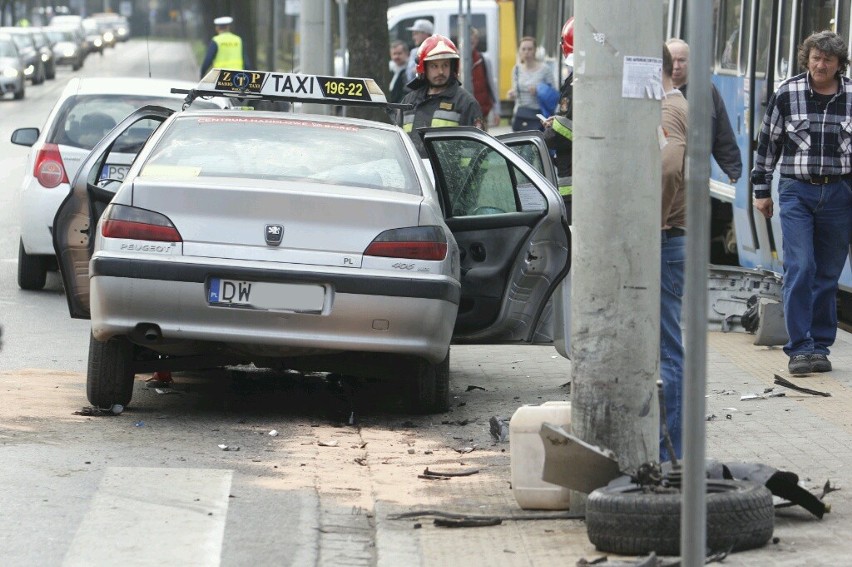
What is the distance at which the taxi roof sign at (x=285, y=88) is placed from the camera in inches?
339

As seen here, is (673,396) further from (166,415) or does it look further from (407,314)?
(166,415)

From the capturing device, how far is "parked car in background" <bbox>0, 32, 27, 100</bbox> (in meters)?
45.8

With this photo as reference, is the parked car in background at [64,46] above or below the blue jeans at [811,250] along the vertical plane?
below

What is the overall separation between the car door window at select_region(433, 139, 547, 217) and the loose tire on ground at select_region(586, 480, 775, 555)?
3.57m

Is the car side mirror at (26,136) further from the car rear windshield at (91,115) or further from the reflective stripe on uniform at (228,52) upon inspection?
the reflective stripe on uniform at (228,52)

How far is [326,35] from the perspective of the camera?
62.0 ft

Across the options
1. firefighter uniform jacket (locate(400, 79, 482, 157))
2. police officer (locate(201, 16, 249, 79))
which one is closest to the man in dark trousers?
firefighter uniform jacket (locate(400, 79, 482, 157))

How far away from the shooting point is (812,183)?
8.99 metres

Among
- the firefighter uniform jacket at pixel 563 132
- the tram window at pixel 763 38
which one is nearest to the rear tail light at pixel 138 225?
the firefighter uniform jacket at pixel 563 132

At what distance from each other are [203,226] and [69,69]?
70.0 m

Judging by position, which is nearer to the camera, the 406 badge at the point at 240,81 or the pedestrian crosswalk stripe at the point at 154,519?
the pedestrian crosswalk stripe at the point at 154,519

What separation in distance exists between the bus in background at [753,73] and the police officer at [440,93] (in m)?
2.42

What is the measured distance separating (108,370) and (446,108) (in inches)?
167

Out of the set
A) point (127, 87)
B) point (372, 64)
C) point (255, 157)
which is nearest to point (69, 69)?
point (372, 64)
